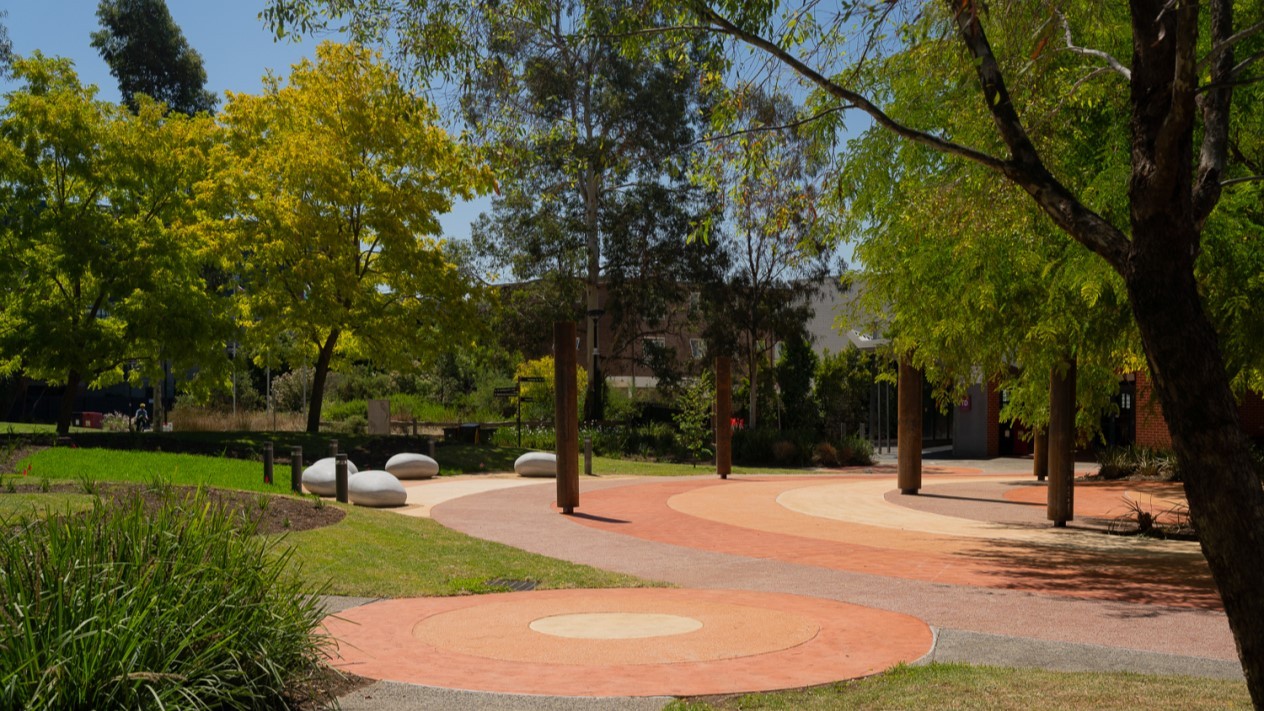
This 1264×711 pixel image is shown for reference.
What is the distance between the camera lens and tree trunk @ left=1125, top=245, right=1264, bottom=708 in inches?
231

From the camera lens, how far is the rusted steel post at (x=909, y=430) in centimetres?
2338

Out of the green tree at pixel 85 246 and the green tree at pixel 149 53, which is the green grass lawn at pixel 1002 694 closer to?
the green tree at pixel 85 246

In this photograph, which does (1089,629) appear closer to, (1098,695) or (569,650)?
(1098,695)

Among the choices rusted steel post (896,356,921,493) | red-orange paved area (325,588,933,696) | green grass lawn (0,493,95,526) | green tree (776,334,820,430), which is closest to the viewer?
red-orange paved area (325,588,933,696)

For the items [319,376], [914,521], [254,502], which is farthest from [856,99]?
[319,376]

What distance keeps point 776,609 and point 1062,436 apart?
8666 mm

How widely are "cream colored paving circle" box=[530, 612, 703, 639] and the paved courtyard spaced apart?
26mm

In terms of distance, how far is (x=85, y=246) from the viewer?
29719mm

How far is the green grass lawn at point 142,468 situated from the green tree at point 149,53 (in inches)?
1617

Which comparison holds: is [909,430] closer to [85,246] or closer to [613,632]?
[613,632]

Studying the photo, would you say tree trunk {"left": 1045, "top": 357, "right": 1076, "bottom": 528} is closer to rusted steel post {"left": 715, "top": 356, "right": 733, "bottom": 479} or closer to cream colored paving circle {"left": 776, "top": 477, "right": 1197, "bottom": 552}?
cream colored paving circle {"left": 776, "top": 477, "right": 1197, "bottom": 552}

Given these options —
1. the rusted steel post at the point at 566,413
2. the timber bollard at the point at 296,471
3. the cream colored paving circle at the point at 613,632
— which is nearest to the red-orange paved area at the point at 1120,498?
the rusted steel post at the point at 566,413

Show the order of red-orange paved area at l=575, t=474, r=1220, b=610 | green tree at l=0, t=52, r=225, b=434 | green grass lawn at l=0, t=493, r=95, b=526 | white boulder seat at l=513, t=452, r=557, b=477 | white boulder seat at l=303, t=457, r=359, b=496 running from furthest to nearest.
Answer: green tree at l=0, t=52, r=225, b=434 → white boulder seat at l=513, t=452, r=557, b=477 → white boulder seat at l=303, t=457, r=359, b=496 → red-orange paved area at l=575, t=474, r=1220, b=610 → green grass lawn at l=0, t=493, r=95, b=526

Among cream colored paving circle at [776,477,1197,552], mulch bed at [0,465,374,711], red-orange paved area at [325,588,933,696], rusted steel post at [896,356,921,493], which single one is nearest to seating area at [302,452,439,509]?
mulch bed at [0,465,374,711]
